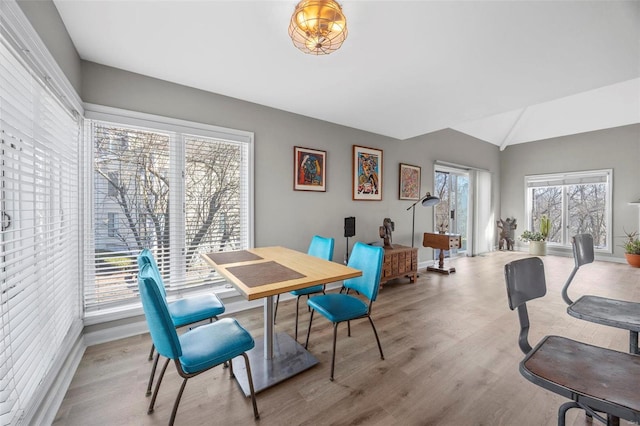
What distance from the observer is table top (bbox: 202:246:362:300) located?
1.47 metres

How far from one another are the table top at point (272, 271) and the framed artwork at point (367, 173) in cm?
202

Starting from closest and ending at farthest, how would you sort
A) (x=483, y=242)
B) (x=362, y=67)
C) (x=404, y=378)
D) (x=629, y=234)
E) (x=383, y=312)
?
(x=404, y=378) < (x=362, y=67) < (x=383, y=312) < (x=629, y=234) < (x=483, y=242)

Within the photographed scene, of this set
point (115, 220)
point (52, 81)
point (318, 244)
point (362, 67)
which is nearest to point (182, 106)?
point (52, 81)

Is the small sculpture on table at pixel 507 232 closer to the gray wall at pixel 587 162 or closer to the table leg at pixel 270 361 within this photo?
the gray wall at pixel 587 162

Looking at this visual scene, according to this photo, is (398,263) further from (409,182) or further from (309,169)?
(309,169)

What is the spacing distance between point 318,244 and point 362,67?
5.81ft

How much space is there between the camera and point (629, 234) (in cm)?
534

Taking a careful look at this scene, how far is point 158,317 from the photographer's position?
114 cm

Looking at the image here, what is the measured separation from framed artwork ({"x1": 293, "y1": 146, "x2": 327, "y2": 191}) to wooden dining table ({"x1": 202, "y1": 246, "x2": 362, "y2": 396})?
1356 mm

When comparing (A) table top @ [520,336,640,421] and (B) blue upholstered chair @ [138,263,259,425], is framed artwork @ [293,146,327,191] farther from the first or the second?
(A) table top @ [520,336,640,421]

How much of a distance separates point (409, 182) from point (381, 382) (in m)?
3.70

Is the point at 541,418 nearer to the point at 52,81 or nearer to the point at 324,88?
the point at 324,88

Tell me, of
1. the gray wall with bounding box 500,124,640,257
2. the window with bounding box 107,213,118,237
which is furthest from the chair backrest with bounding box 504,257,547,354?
the gray wall with bounding box 500,124,640,257

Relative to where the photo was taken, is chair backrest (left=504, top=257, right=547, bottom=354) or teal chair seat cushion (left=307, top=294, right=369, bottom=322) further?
teal chair seat cushion (left=307, top=294, right=369, bottom=322)
